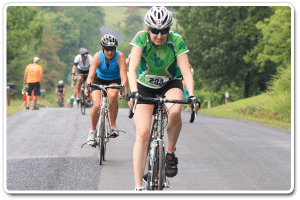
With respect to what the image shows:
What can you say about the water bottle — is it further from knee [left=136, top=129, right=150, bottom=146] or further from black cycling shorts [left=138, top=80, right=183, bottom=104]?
black cycling shorts [left=138, top=80, right=183, bottom=104]

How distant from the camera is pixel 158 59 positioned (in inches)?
198

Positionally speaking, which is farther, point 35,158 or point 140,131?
point 35,158

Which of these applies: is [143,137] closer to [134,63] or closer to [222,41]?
[134,63]

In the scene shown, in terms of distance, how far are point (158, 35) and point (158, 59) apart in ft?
1.00

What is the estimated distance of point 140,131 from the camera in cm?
493

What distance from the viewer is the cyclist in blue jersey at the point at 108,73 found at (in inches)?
312

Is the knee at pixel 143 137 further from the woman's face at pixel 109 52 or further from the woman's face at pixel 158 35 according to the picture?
the woman's face at pixel 109 52

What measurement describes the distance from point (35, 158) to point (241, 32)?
2898 cm

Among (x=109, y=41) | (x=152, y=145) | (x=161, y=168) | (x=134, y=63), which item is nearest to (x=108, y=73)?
(x=109, y=41)

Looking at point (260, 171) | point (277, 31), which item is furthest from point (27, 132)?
point (277, 31)

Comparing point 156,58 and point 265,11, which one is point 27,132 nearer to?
→ point 156,58

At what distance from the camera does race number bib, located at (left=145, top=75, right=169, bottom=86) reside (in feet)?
17.0

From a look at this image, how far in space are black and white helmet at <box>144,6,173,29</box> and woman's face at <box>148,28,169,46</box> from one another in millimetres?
83

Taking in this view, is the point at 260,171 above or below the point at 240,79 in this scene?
below
